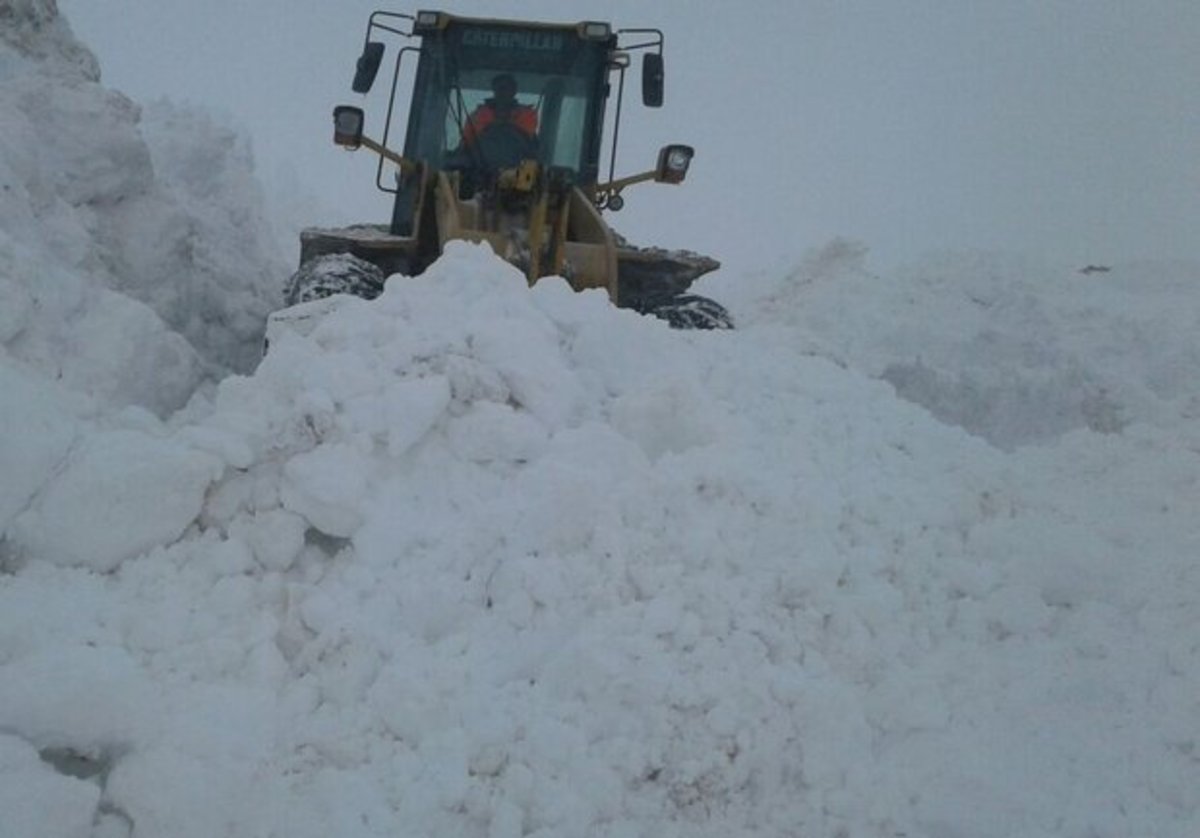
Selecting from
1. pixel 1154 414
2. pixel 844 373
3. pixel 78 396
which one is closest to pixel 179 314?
pixel 78 396

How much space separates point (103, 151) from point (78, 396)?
237 centimetres

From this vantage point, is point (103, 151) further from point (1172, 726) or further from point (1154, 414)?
point (1154, 414)

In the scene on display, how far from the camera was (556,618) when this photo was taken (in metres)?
3.16

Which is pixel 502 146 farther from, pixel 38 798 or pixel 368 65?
pixel 38 798

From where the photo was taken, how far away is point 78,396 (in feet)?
12.1

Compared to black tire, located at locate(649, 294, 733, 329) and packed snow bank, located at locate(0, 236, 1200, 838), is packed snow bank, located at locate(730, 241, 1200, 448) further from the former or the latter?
packed snow bank, located at locate(0, 236, 1200, 838)

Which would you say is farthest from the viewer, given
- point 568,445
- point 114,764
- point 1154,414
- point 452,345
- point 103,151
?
point 1154,414

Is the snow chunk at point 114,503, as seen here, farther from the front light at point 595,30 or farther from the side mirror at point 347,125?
the front light at point 595,30

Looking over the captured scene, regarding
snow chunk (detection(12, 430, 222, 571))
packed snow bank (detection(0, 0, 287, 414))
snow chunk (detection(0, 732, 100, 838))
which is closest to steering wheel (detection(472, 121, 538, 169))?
packed snow bank (detection(0, 0, 287, 414))

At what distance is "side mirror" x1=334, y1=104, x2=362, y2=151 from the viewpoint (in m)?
6.62

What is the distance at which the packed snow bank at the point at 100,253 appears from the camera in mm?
3957

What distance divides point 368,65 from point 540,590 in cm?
498

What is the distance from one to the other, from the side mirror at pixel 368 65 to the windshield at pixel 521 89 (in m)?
0.31

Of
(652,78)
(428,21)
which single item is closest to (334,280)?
(428,21)
